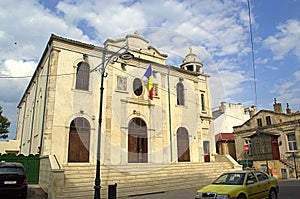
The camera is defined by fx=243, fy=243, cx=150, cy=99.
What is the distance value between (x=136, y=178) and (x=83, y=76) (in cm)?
845

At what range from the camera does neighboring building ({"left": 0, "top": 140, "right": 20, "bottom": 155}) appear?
2717 cm

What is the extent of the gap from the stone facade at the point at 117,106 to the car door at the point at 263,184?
9.33 meters

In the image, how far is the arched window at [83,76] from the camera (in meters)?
17.7

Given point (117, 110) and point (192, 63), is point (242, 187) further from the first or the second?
point (192, 63)

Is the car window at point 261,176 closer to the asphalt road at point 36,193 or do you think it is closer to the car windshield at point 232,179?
the car windshield at point 232,179

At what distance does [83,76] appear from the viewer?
18.0 meters

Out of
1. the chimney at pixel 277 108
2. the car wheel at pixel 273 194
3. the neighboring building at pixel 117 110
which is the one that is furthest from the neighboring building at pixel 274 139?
the car wheel at pixel 273 194

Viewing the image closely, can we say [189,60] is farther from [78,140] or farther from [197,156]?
[78,140]

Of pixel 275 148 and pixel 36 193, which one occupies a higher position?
pixel 275 148

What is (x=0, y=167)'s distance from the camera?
997cm

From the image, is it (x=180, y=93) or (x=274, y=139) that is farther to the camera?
(x=274, y=139)

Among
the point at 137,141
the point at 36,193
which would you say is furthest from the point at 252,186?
the point at 137,141

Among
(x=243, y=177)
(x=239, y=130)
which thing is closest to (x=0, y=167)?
(x=243, y=177)

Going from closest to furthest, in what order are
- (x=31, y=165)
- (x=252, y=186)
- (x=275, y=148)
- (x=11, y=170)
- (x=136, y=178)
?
(x=252, y=186) → (x=11, y=170) → (x=136, y=178) → (x=31, y=165) → (x=275, y=148)
